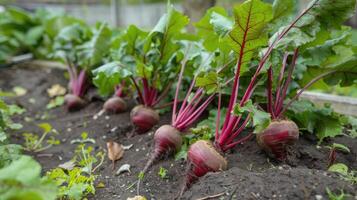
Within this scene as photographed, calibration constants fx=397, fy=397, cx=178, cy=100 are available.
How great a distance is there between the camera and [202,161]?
7.59ft

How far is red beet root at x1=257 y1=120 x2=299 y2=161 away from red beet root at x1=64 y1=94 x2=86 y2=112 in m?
2.42

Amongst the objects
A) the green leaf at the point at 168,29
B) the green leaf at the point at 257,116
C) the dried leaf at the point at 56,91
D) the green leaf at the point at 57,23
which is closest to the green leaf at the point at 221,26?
the green leaf at the point at 168,29

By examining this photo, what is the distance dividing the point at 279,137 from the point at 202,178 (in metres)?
0.55

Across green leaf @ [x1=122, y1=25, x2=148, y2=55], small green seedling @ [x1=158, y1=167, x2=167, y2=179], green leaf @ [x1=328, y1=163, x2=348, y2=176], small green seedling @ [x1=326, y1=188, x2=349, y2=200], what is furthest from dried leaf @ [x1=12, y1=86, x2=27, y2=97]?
small green seedling @ [x1=326, y1=188, x2=349, y2=200]

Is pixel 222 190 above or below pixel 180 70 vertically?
below

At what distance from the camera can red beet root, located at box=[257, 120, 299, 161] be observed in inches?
95.4

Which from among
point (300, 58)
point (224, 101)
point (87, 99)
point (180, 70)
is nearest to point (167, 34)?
point (180, 70)

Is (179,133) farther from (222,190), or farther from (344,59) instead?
(344,59)

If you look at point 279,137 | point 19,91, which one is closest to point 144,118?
point 279,137

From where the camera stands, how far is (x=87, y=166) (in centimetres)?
274

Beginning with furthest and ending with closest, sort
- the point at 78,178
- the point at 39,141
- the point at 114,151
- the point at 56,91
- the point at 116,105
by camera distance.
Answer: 1. the point at 56,91
2. the point at 116,105
3. the point at 39,141
4. the point at 114,151
5. the point at 78,178

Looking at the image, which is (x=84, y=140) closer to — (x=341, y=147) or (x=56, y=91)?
(x=56, y=91)

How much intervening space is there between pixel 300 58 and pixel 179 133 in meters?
1.12

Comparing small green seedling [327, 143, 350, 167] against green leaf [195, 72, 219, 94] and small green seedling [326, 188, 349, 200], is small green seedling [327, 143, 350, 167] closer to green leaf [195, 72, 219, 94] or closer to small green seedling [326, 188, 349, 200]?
small green seedling [326, 188, 349, 200]
